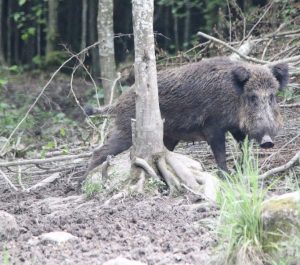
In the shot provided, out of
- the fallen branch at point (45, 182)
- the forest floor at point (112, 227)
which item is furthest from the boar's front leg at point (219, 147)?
the fallen branch at point (45, 182)

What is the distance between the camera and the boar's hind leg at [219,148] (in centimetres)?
848

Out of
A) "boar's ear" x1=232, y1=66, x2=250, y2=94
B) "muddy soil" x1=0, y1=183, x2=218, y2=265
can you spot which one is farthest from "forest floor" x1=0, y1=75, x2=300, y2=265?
"boar's ear" x1=232, y1=66, x2=250, y2=94

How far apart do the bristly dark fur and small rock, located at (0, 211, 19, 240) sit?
245cm

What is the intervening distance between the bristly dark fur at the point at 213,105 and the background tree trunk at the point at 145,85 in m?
1.00

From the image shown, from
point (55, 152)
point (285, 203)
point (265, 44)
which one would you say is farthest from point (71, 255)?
point (265, 44)

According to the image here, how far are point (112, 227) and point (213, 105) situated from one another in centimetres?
271

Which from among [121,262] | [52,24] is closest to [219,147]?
[121,262]

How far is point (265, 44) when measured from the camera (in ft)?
35.6

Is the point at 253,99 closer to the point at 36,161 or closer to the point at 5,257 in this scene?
the point at 36,161

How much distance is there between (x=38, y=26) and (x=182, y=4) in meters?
4.04

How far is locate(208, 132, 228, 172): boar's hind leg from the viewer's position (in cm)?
848

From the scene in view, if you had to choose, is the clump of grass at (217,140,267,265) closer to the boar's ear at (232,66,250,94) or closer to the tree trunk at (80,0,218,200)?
the tree trunk at (80,0,218,200)

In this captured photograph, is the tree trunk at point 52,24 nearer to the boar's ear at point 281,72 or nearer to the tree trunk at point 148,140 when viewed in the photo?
the boar's ear at point 281,72

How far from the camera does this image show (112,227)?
6.27 metres
